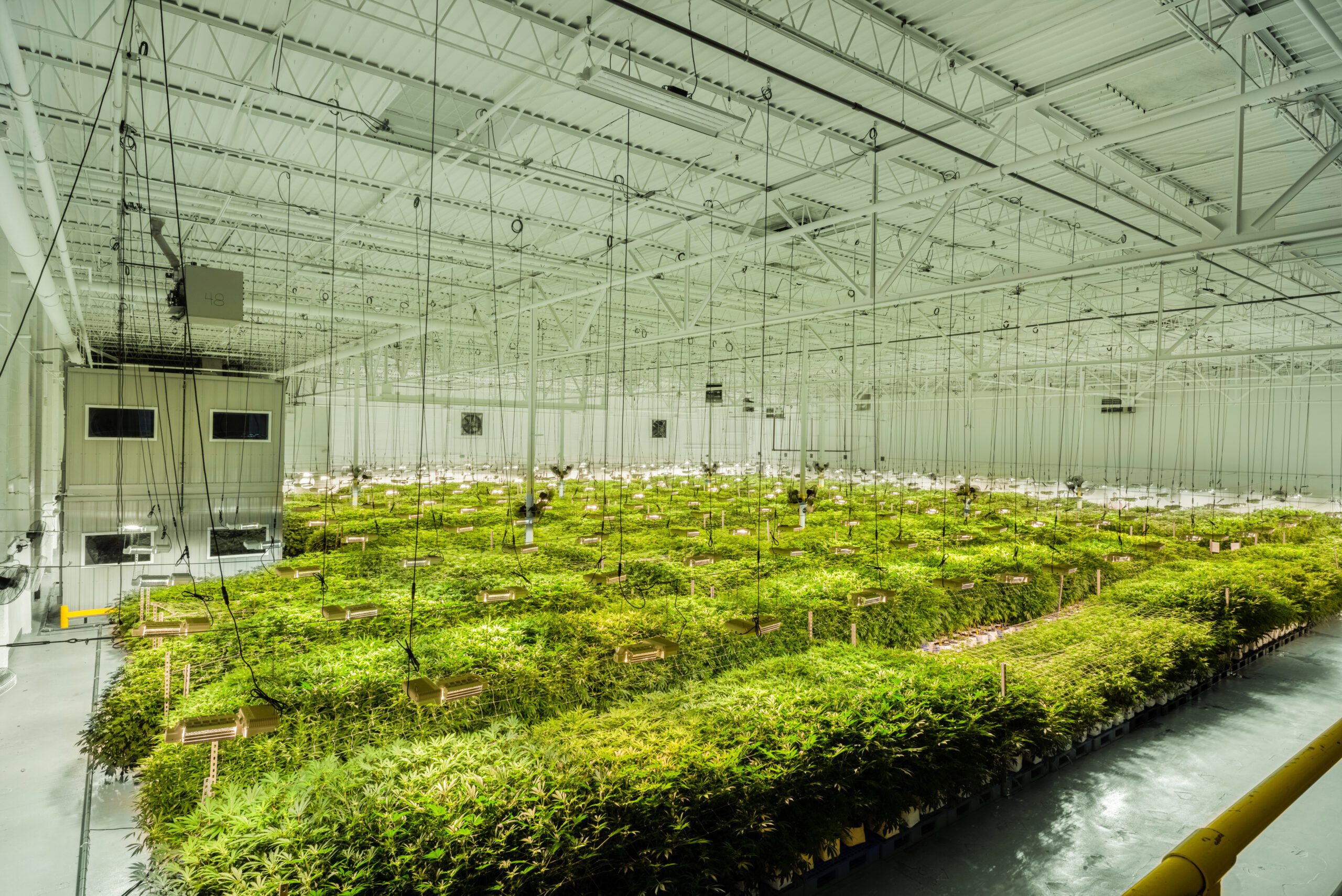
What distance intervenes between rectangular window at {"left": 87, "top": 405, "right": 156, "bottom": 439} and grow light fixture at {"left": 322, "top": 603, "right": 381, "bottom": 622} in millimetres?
8419

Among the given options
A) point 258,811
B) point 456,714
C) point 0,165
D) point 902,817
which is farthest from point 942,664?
point 0,165

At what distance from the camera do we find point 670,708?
7.44m

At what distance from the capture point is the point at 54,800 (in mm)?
6871

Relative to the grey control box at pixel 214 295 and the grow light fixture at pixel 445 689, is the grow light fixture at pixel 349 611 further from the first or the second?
the grey control box at pixel 214 295

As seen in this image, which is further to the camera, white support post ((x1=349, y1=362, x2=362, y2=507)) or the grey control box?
white support post ((x1=349, y1=362, x2=362, y2=507))

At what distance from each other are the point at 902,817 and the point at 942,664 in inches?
104

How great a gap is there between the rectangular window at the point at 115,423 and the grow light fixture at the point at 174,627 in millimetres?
7957

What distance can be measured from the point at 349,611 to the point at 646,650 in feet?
11.8

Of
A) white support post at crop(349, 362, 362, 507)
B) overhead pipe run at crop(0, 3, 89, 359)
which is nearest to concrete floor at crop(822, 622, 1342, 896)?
overhead pipe run at crop(0, 3, 89, 359)

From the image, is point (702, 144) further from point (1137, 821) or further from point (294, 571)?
point (1137, 821)

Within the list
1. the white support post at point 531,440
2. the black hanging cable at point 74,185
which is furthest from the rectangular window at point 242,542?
the black hanging cable at point 74,185

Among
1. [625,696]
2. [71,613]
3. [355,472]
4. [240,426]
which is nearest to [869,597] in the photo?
[625,696]

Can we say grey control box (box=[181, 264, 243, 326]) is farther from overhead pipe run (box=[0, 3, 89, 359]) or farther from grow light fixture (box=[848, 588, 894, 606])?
grow light fixture (box=[848, 588, 894, 606])

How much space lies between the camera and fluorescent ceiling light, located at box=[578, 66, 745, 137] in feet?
16.5
